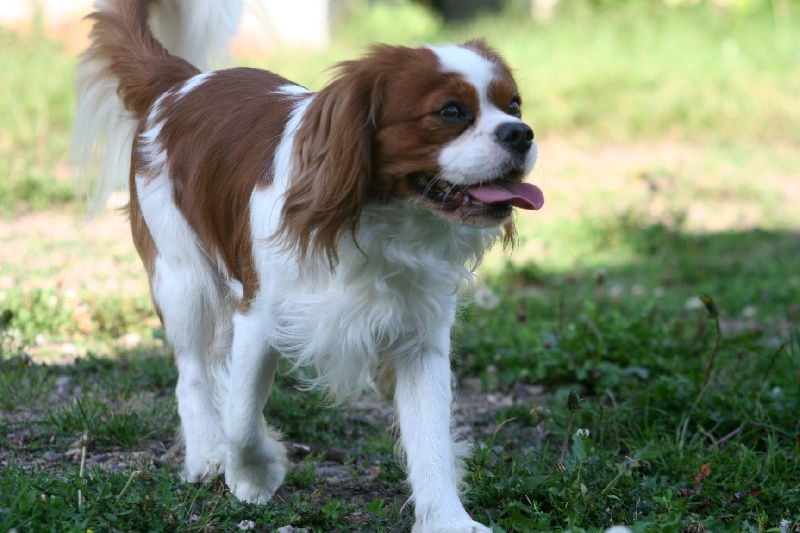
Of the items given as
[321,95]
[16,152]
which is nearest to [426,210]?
[321,95]

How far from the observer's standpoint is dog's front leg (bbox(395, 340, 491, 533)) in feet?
9.10

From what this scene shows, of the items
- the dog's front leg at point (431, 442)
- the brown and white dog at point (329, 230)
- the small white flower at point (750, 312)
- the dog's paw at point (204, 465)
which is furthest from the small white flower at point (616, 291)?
the dog's paw at point (204, 465)

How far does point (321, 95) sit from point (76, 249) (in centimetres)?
412

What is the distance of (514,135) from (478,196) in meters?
0.18

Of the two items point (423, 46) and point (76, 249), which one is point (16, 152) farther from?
point (423, 46)

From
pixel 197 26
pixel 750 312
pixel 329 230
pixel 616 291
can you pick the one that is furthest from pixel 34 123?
pixel 329 230

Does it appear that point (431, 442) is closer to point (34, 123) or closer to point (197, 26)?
point (197, 26)

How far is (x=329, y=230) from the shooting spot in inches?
106

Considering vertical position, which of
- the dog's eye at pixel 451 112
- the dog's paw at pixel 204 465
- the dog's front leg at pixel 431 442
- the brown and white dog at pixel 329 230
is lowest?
the dog's paw at pixel 204 465

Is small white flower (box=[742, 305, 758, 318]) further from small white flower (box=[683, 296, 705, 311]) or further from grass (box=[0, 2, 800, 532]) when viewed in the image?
small white flower (box=[683, 296, 705, 311])

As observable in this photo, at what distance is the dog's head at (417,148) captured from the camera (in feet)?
8.68

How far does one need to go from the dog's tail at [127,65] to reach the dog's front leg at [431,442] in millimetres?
1642

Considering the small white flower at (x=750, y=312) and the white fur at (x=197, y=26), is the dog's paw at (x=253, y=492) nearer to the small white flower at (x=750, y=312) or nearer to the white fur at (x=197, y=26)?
the white fur at (x=197, y=26)

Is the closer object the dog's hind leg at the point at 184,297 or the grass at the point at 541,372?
the grass at the point at 541,372
